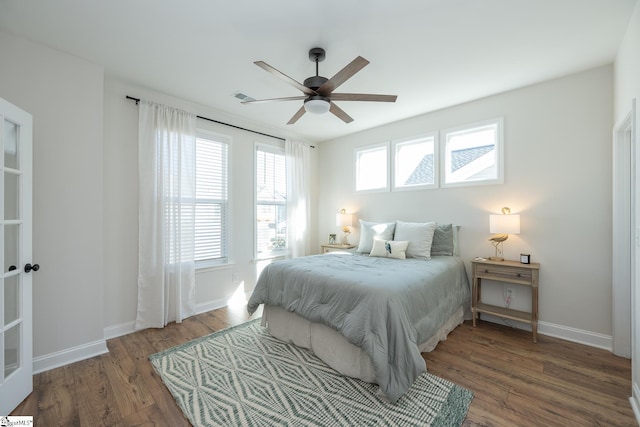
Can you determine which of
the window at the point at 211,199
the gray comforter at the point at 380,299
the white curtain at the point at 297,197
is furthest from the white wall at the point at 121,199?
the white curtain at the point at 297,197

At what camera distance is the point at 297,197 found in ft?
15.8

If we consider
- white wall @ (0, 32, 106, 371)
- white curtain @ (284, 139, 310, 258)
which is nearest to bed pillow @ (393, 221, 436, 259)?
white curtain @ (284, 139, 310, 258)

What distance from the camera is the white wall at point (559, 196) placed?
2.69 metres

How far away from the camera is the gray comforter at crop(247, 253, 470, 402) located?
73.5 inches

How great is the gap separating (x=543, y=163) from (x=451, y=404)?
9.00 ft

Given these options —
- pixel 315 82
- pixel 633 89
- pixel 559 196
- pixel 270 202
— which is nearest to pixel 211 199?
pixel 270 202

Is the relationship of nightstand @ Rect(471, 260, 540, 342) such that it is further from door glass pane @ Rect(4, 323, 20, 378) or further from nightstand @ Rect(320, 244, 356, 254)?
door glass pane @ Rect(4, 323, 20, 378)

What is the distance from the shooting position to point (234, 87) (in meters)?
3.13

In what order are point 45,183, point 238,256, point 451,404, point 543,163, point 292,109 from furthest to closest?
point 238,256 → point 292,109 → point 543,163 → point 45,183 → point 451,404

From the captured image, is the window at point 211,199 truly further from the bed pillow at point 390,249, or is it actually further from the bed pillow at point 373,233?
the bed pillow at point 390,249

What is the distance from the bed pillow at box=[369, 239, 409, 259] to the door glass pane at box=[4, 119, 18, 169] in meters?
3.46

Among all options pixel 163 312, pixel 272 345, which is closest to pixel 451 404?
pixel 272 345

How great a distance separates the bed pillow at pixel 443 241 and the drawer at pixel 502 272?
405 millimetres

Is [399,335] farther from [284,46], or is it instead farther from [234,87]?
[234,87]
